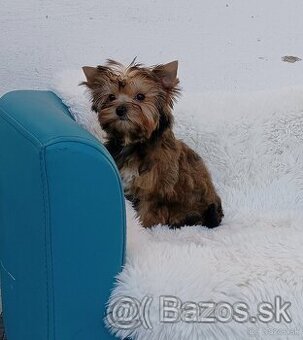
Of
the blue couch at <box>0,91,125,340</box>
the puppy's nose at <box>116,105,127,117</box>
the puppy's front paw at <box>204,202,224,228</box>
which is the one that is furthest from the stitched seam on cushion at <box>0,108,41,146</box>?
the puppy's front paw at <box>204,202,224,228</box>

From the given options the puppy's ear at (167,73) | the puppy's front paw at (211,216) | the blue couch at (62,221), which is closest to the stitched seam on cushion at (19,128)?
the blue couch at (62,221)

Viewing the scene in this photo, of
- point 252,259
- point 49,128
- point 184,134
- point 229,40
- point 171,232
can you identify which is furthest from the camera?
point 229,40

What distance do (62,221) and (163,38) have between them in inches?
47.6

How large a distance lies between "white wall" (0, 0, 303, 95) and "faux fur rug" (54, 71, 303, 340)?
0.29 meters

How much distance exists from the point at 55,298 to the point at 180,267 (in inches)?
9.9

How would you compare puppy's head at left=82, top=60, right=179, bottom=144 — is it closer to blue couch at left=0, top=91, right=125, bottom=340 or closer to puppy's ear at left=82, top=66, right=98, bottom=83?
puppy's ear at left=82, top=66, right=98, bottom=83

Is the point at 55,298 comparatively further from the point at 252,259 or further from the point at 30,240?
the point at 252,259

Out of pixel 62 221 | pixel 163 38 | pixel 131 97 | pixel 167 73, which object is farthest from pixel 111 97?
pixel 163 38

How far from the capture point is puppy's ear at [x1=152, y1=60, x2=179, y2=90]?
164 cm

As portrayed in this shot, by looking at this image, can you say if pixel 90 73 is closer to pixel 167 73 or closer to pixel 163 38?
pixel 167 73

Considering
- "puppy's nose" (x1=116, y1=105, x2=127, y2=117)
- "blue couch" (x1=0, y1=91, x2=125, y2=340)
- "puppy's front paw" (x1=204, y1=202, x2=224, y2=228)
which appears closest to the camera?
"blue couch" (x1=0, y1=91, x2=125, y2=340)

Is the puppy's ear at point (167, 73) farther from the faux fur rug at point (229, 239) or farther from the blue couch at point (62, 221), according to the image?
the blue couch at point (62, 221)

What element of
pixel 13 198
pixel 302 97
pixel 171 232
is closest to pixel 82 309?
pixel 13 198

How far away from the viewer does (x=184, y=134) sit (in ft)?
6.41
